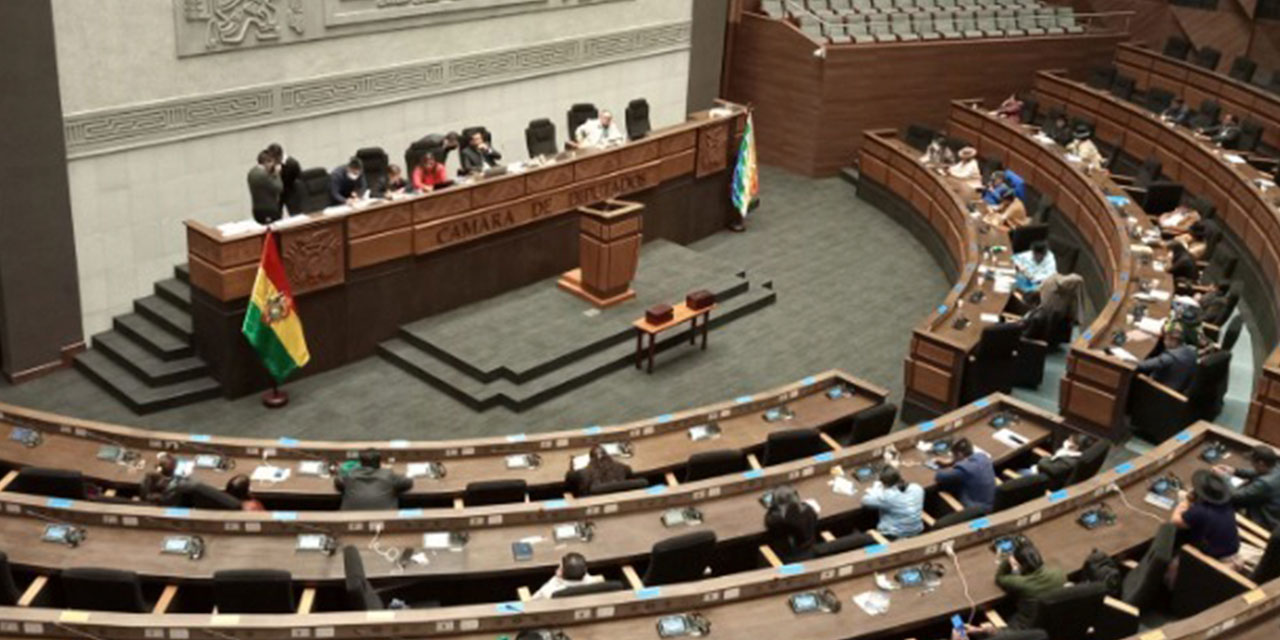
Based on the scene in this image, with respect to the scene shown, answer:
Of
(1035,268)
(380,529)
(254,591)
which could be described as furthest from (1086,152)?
(254,591)

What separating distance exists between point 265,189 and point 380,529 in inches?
160

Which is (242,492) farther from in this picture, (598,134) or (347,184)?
(598,134)

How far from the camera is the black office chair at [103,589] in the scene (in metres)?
5.62

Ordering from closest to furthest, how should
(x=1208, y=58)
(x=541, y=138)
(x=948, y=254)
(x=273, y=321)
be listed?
1. (x=273, y=321)
2. (x=541, y=138)
3. (x=948, y=254)
4. (x=1208, y=58)

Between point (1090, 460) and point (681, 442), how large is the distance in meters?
2.55

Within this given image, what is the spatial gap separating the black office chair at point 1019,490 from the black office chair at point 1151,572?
0.82 metres

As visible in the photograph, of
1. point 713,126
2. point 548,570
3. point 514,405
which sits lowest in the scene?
point 514,405

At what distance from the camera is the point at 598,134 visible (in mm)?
12359

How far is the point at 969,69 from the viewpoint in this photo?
1680 centimetres

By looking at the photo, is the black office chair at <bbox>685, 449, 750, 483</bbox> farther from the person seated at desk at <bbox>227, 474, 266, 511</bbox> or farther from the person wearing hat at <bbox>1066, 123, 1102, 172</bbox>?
the person wearing hat at <bbox>1066, 123, 1102, 172</bbox>

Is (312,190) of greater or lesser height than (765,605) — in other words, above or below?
above

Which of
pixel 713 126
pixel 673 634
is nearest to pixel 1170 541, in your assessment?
pixel 673 634

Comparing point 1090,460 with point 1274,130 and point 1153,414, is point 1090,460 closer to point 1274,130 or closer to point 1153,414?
point 1153,414

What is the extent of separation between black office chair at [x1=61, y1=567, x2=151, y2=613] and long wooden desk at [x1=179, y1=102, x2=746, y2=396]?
3843mm
